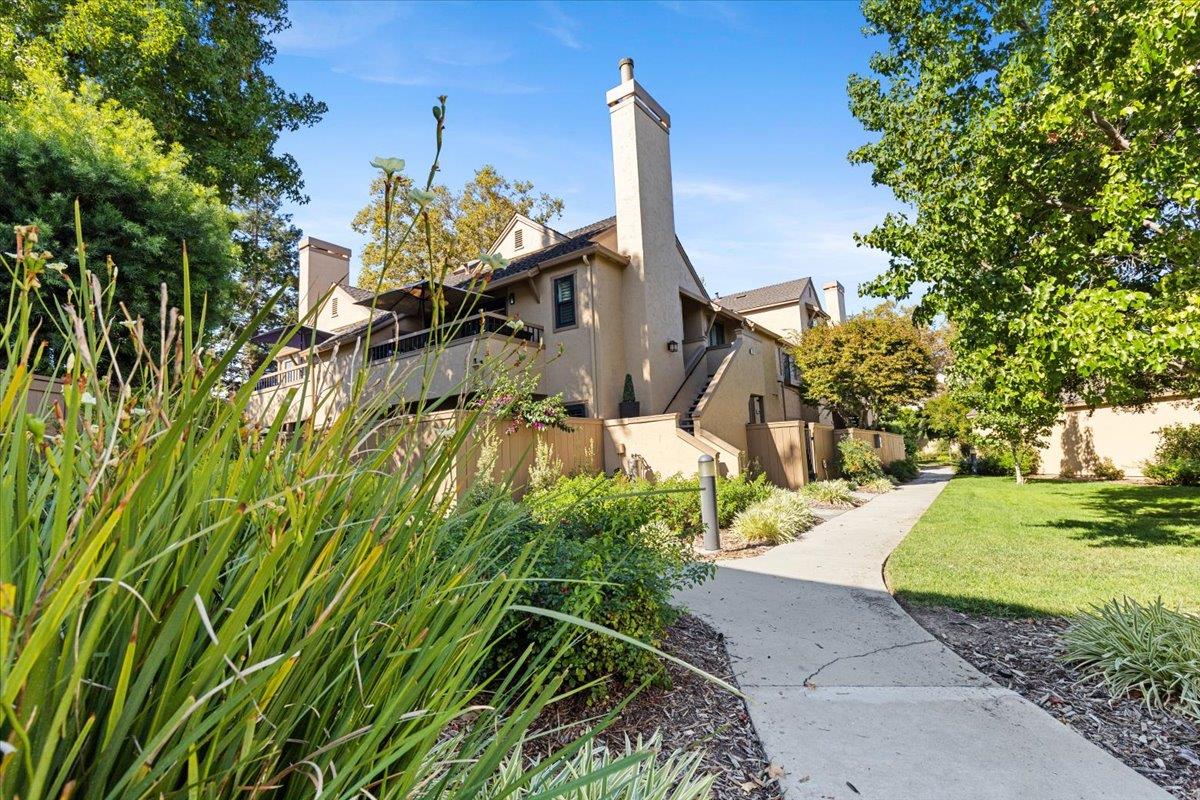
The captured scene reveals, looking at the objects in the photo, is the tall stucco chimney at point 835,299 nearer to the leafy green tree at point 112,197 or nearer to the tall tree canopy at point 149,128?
the tall tree canopy at point 149,128

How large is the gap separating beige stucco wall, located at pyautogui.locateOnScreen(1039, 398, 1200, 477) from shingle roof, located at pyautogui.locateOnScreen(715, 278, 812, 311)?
35.9 ft

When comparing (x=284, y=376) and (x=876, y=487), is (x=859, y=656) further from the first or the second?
(x=876, y=487)

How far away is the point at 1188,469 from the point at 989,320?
13.5 metres

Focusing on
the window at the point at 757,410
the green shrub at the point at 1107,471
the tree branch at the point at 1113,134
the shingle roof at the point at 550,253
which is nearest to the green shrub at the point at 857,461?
the window at the point at 757,410

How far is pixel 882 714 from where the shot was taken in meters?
2.96

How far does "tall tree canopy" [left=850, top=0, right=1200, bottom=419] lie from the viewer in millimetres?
5539

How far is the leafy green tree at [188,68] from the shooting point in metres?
11.1

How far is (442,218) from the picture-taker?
23188 millimetres

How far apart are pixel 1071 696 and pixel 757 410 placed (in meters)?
15.2

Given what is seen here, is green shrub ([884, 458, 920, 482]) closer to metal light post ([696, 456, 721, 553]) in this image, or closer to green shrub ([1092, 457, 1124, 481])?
green shrub ([1092, 457, 1124, 481])

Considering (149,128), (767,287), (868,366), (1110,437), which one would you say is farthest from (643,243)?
(1110,437)

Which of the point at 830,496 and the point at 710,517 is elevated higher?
the point at 710,517

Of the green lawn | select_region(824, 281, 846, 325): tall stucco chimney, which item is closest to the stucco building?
the green lawn

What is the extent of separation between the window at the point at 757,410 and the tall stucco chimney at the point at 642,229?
318 centimetres
